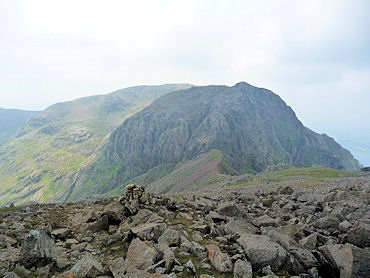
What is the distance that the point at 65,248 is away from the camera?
1280 centimetres

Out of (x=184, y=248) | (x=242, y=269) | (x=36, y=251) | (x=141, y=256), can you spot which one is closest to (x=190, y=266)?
(x=184, y=248)

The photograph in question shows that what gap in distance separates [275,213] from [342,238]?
6.66 meters

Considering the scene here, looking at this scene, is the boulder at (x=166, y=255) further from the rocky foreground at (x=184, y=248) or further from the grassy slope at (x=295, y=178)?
→ the grassy slope at (x=295, y=178)

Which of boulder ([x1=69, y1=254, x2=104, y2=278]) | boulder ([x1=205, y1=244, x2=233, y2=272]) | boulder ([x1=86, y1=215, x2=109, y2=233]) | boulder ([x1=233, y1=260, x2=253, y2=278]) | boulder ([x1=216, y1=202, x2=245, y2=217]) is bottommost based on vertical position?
boulder ([x1=86, y1=215, x2=109, y2=233])

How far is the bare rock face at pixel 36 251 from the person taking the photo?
32.5ft

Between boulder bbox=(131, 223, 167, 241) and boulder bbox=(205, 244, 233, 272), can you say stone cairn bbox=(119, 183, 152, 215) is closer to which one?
boulder bbox=(131, 223, 167, 241)

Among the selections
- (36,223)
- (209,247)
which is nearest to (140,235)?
(209,247)

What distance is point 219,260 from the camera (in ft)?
32.3

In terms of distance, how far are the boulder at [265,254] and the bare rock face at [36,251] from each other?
9373 mm

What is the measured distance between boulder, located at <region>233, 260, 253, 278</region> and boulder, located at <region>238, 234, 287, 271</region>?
29.8 inches

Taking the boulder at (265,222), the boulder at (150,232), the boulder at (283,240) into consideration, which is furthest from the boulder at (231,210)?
the boulder at (150,232)

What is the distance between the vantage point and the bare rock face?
9914mm

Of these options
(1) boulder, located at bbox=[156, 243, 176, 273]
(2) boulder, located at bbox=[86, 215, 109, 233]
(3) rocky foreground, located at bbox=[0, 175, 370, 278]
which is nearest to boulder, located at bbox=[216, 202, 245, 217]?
(3) rocky foreground, located at bbox=[0, 175, 370, 278]

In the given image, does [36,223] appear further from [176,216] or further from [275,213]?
[275,213]
